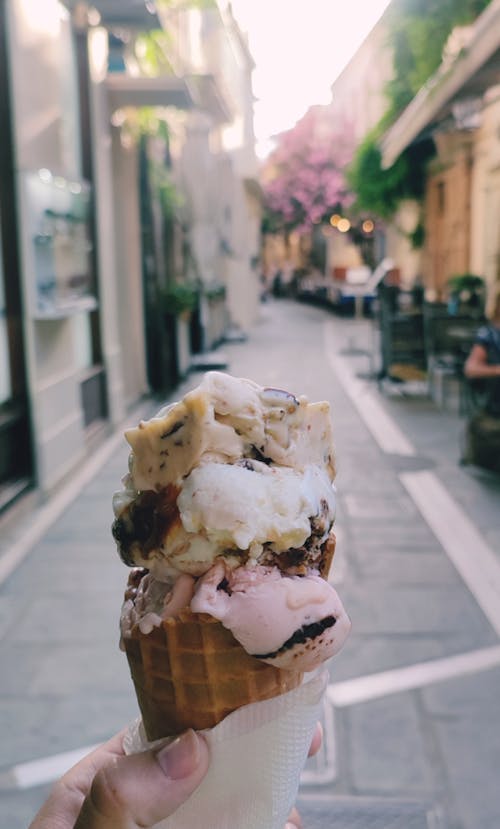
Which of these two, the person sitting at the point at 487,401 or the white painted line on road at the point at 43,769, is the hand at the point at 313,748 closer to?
the white painted line on road at the point at 43,769

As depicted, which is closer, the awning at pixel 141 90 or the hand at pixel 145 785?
the hand at pixel 145 785

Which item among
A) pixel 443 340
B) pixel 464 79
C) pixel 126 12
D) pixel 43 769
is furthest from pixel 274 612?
pixel 443 340

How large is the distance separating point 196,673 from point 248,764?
0.60 ft

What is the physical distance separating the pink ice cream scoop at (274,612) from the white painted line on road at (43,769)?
6.75 ft

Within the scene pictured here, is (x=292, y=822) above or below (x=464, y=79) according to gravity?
below

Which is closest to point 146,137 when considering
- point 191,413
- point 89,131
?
point 89,131

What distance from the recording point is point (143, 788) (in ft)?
4.41

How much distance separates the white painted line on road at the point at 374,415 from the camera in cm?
878

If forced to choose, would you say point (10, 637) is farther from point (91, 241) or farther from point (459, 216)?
point (459, 216)


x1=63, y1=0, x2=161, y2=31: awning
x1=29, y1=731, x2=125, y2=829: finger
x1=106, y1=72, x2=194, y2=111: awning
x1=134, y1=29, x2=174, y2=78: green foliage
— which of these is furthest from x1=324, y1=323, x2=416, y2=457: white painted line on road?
x1=29, y1=731, x2=125, y2=829: finger

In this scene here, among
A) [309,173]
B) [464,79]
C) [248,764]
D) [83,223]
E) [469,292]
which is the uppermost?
[309,173]

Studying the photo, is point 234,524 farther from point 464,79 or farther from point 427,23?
point 427,23

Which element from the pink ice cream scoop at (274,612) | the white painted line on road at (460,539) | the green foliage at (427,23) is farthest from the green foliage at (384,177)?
the pink ice cream scoop at (274,612)

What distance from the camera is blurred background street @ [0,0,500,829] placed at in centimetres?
349
